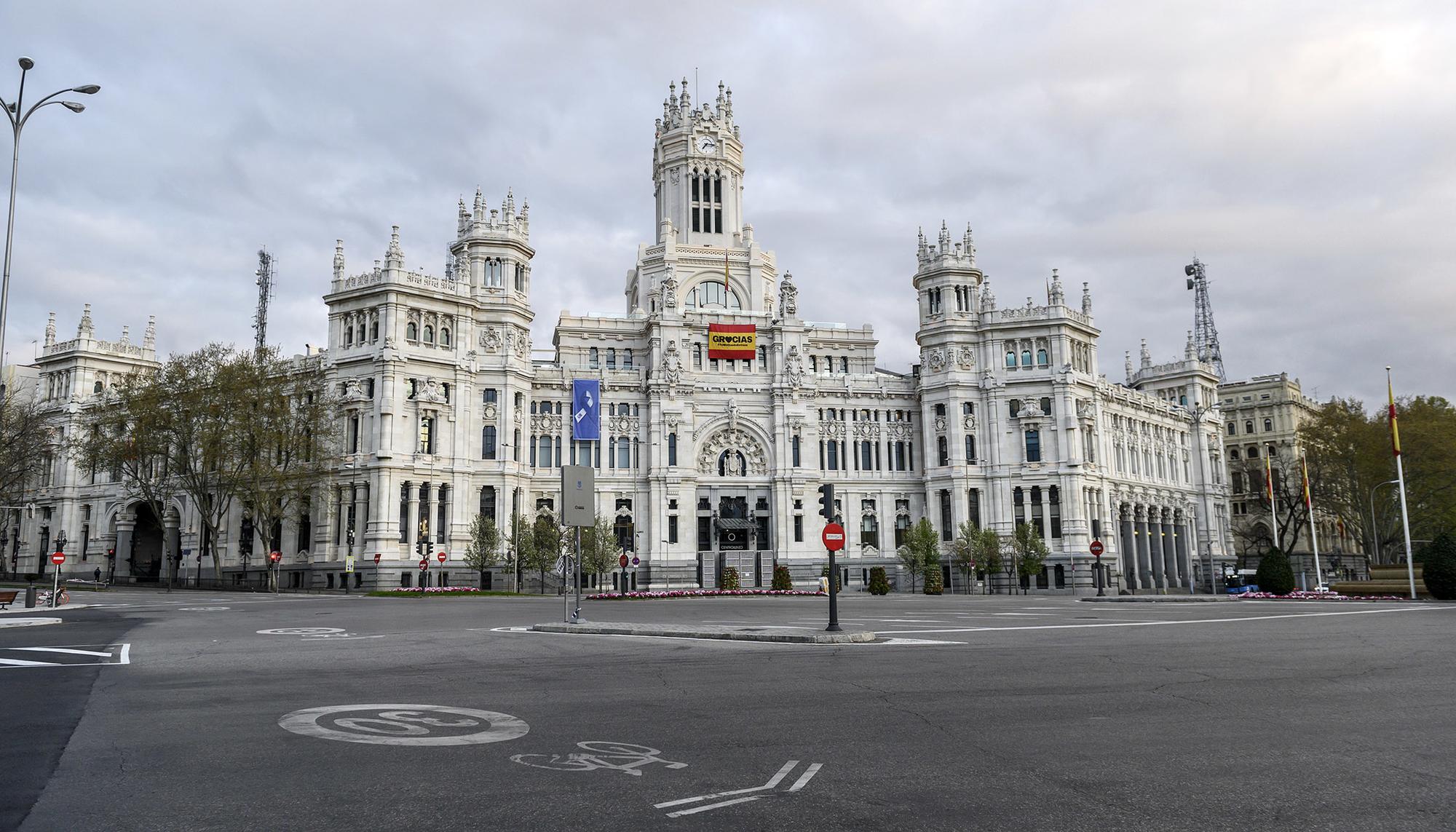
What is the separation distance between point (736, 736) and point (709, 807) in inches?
124

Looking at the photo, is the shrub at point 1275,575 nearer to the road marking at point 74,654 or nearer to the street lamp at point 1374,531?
the street lamp at point 1374,531

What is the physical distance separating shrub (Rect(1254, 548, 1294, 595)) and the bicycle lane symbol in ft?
181

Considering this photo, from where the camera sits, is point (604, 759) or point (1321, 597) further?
point (1321, 597)

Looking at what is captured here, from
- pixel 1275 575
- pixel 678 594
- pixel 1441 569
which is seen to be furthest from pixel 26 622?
pixel 1275 575

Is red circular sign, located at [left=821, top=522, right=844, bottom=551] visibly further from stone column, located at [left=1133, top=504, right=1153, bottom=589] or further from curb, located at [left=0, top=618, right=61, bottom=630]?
stone column, located at [left=1133, top=504, right=1153, bottom=589]

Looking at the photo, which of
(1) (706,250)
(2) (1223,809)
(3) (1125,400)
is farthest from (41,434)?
(3) (1125,400)

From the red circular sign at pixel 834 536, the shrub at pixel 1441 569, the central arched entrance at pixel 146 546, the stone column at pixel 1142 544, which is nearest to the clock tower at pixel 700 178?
the stone column at pixel 1142 544

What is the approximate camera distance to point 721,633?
26.0m

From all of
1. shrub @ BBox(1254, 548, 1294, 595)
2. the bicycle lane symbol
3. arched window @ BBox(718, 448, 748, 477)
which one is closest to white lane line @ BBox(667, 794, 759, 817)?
the bicycle lane symbol

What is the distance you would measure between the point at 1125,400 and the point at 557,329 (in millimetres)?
54878

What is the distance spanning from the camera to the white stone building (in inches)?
2975

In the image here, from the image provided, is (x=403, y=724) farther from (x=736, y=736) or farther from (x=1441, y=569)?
(x=1441, y=569)

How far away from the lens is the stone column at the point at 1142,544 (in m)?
95.1

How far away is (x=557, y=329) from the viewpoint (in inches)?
3492
